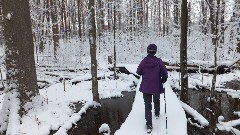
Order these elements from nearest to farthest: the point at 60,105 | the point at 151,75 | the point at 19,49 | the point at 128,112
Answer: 1. the point at 151,75
2. the point at 19,49
3. the point at 60,105
4. the point at 128,112

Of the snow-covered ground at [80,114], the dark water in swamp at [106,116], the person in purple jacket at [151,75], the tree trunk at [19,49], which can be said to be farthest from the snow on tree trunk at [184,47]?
the tree trunk at [19,49]

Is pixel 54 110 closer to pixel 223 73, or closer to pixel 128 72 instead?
pixel 128 72

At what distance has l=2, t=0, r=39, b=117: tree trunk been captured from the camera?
8039 millimetres

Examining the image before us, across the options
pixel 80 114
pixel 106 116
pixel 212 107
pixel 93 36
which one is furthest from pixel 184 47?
pixel 80 114

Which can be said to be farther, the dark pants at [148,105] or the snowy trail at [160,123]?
the dark pants at [148,105]

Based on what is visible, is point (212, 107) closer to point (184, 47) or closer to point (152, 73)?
point (184, 47)

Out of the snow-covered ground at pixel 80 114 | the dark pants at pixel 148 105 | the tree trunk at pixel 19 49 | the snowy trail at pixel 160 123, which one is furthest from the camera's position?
the tree trunk at pixel 19 49

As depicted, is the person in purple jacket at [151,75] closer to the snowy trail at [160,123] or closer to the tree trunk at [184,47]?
the snowy trail at [160,123]

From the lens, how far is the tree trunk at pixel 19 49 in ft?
26.4

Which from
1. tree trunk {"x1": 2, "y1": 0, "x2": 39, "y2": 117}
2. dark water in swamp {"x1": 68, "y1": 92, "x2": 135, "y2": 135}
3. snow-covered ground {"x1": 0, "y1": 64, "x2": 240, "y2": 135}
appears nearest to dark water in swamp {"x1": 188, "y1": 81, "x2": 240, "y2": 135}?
snow-covered ground {"x1": 0, "y1": 64, "x2": 240, "y2": 135}

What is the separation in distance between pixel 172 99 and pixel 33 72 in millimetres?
4866

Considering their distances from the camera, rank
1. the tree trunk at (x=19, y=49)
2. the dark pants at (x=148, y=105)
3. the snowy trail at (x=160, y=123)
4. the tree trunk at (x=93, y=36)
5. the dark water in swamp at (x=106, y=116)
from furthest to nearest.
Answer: the tree trunk at (x=93, y=36) → the dark water in swamp at (x=106, y=116) → the tree trunk at (x=19, y=49) → the dark pants at (x=148, y=105) → the snowy trail at (x=160, y=123)

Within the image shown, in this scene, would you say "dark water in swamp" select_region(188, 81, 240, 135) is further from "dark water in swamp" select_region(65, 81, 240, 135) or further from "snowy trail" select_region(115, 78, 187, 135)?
"snowy trail" select_region(115, 78, 187, 135)

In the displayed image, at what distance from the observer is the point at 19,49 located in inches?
323
